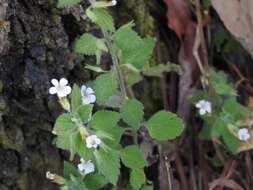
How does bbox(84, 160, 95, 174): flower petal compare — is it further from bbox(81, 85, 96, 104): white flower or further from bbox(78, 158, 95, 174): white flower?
bbox(81, 85, 96, 104): white flower

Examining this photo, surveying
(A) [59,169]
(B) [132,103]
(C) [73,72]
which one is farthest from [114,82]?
(A) [59,169]

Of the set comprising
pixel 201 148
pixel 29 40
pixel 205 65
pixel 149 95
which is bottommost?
pixel 201 148

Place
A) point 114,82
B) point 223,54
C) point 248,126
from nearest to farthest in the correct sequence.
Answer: point 114,82 < point 248,126 < point 223,54

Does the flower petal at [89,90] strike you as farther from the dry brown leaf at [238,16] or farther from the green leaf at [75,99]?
the dry brown leaf at [238,16]

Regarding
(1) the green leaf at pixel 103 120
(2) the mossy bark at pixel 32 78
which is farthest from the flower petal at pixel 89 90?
(2) the mossy bark at pixel 32 78

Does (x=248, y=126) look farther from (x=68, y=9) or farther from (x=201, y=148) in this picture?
(x=68, y=9)

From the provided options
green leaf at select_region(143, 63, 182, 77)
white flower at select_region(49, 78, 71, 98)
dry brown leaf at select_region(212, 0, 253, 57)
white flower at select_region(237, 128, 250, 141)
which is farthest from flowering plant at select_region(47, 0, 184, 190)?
dry brown leaf at select_region(212, 0, 253, 57)

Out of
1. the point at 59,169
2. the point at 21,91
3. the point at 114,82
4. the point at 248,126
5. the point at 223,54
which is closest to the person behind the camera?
the point at 114,82
